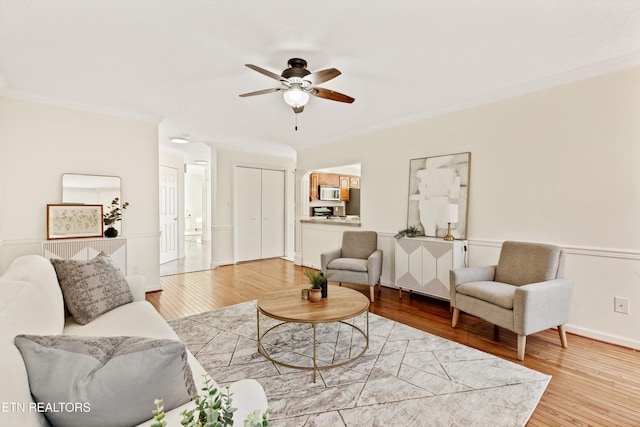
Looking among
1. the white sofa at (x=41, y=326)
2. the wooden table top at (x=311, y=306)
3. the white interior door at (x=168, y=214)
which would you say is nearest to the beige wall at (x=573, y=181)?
the wooden table top at (x=311, y=306)

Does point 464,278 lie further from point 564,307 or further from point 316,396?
point 316,396

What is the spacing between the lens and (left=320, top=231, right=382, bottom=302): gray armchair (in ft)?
12.7

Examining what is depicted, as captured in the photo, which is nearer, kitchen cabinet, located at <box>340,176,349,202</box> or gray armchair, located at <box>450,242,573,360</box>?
gray armchair, located at <box>450,242,573,360</box>

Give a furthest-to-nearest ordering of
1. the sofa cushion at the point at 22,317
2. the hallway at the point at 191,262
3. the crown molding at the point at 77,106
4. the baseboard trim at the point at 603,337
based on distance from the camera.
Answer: the hallway at the point at 191,262 < the crown molding at the point at 77,106 < the baseboard trim at the point at 603,337 < the sofa cushion at the point at 22,317

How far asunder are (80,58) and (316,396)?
333cm

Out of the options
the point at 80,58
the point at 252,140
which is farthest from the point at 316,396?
the point at 252,140

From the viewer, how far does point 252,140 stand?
5.69 meters

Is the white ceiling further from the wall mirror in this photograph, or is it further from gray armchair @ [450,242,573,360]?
gray armchair @ [450,242,573,360]

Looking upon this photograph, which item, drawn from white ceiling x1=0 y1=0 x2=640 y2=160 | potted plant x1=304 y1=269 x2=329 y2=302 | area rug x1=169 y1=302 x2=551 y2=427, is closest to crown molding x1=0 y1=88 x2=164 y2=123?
white ceiling x1=0 y1=0 x2=640 y2=160

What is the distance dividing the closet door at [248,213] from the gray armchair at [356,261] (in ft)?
9.17

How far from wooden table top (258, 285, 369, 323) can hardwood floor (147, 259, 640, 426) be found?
0.99 m

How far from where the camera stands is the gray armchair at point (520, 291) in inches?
94.0

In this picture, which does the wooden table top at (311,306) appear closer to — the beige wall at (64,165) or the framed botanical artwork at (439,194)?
the framed botanical artwork at (439,194)

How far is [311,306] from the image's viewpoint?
238cm
